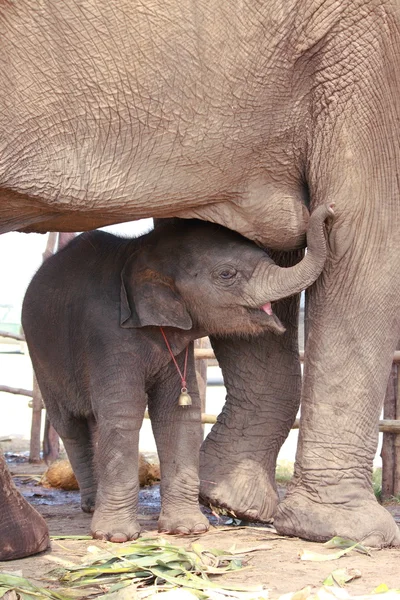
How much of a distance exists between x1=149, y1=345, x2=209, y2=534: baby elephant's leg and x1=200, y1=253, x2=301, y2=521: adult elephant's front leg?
14.0 inches

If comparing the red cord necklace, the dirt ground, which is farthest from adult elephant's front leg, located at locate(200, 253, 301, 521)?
the red cord necklace

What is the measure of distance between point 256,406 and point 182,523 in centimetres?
76

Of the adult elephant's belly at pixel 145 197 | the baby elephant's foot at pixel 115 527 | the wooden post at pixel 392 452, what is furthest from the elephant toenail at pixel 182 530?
the wooden post at pixel 392 452

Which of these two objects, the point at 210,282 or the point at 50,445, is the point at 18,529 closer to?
the point at 210,282

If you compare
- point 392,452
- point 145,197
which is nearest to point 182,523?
point 145,197

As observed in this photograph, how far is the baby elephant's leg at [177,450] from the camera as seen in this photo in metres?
4.50

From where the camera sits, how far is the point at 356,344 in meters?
4.47

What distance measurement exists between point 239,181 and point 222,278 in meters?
0.38

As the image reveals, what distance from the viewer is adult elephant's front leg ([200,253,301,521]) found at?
4.96 meters

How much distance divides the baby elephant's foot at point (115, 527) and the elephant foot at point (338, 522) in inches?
22.9

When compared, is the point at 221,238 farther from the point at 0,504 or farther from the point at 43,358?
the point at 0,504

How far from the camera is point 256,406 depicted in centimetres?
505

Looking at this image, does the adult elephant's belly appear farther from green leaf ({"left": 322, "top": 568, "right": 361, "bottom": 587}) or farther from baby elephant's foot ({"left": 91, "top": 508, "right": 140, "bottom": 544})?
green leaf ({"left": 322, "top": 568, "right": 361, "bottom": 587})

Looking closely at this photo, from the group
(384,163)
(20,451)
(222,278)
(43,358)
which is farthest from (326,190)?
(20,451)
